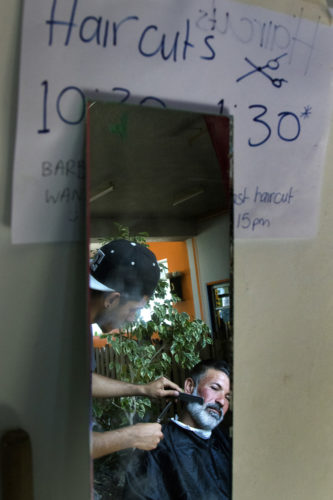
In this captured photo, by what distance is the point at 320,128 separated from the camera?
2.66 ft

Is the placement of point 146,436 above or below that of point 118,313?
below

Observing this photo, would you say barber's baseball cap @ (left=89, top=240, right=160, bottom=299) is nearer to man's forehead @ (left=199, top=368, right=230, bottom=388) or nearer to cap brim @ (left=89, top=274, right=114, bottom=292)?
cap brim @ (left=89, top=274, right=114, bottom=292)

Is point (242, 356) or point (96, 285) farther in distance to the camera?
point (242, 356)

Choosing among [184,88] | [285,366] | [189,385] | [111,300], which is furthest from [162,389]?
[184,88]

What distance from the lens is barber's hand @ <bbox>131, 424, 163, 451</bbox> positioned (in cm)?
64

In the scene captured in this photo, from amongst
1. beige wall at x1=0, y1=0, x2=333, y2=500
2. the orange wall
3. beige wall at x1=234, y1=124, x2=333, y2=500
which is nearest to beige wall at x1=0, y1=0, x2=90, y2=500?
beige wall at x1=0, y1=0, x2=333, y2=500

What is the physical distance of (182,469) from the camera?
2.26ft

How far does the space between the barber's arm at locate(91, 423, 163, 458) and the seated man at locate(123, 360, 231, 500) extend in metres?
0.01

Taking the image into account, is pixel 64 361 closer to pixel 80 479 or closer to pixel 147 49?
pixel 80 479

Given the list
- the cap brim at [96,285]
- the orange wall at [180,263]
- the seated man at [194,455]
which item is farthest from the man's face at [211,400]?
the cap brim at [96,285]

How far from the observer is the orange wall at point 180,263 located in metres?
0.66

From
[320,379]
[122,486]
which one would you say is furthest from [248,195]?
[122,486]

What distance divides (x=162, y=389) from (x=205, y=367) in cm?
8

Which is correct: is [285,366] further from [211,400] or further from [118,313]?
[118,313]
